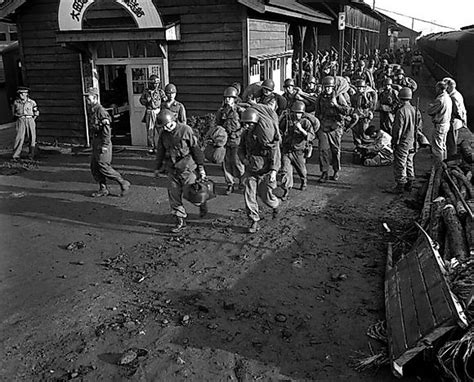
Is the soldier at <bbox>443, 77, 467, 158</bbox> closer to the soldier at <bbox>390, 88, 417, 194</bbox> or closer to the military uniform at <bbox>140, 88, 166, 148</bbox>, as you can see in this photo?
the soldier at <bbox>390, 88, 417, 194</bbox>

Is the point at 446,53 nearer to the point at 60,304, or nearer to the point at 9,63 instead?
the point at 9,63

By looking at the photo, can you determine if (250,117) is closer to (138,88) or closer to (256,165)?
(256,165)

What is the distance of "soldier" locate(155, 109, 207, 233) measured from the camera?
25.6ft

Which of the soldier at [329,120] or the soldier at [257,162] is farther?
the soldier at [329,120]

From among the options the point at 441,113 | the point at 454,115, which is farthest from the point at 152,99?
the point at 454,115

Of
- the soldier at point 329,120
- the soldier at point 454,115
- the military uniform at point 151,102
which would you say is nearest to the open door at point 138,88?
the military uniform at point 151,102

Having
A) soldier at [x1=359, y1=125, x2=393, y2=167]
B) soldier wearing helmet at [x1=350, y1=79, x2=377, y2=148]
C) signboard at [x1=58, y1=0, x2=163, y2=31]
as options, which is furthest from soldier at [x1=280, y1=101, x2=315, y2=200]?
signboard at [x1=58, y1=0, x2=163, y2=31]

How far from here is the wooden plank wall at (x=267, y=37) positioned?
12.8 meters

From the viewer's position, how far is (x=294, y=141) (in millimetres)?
9445

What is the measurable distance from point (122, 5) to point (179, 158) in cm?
614

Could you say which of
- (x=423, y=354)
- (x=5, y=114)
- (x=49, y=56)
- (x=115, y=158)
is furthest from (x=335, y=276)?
(x=5, y=114)

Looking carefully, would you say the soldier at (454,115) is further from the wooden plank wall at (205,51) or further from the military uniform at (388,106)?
the wooden plank wall at (205,51)

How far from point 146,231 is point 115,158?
531 centimetres

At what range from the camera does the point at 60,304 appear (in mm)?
5883
